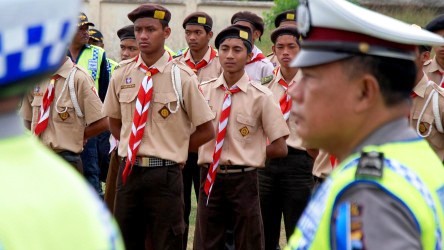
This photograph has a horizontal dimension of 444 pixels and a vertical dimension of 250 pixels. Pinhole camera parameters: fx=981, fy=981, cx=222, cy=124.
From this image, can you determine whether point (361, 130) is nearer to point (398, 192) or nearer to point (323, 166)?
point (398, 192)

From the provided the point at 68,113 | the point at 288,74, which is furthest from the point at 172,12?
the point at 68,113

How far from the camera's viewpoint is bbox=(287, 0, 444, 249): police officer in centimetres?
239

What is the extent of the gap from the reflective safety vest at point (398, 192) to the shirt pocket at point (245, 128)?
197 inches

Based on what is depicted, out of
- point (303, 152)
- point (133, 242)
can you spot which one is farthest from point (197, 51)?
point (133, 242)

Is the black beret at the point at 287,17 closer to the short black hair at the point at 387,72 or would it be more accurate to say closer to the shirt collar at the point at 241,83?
the shirt collar at the point at 241,83

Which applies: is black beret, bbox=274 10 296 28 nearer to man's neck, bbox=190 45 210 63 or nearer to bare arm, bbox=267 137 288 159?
man's neck, bbox=190 45 210 63

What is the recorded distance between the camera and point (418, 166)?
251 centimetres

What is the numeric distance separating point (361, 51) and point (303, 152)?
5468 millimetres

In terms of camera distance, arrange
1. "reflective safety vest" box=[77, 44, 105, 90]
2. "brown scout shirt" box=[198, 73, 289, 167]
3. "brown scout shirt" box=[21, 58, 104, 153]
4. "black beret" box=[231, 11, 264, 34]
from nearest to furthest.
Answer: "brown scout shirt" box=[198, 73, 289, 167], "brown scout shirt" box=[21, 58, 104, 153], "reflective safety vest" box=[77, 44, 105, 90], "black beret" box=[231, 11, 264, 34]

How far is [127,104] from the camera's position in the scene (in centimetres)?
735

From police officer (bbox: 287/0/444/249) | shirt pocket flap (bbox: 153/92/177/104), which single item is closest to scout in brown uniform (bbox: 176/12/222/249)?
shirt pocket flap (bbox: 153/92/177/104)

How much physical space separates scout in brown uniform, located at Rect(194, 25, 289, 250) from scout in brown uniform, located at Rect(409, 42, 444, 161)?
40.6 inches

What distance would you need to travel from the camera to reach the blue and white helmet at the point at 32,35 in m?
1.64

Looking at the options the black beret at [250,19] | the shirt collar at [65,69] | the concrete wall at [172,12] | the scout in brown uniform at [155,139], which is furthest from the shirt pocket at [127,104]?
the concrete wall at [172,12]
